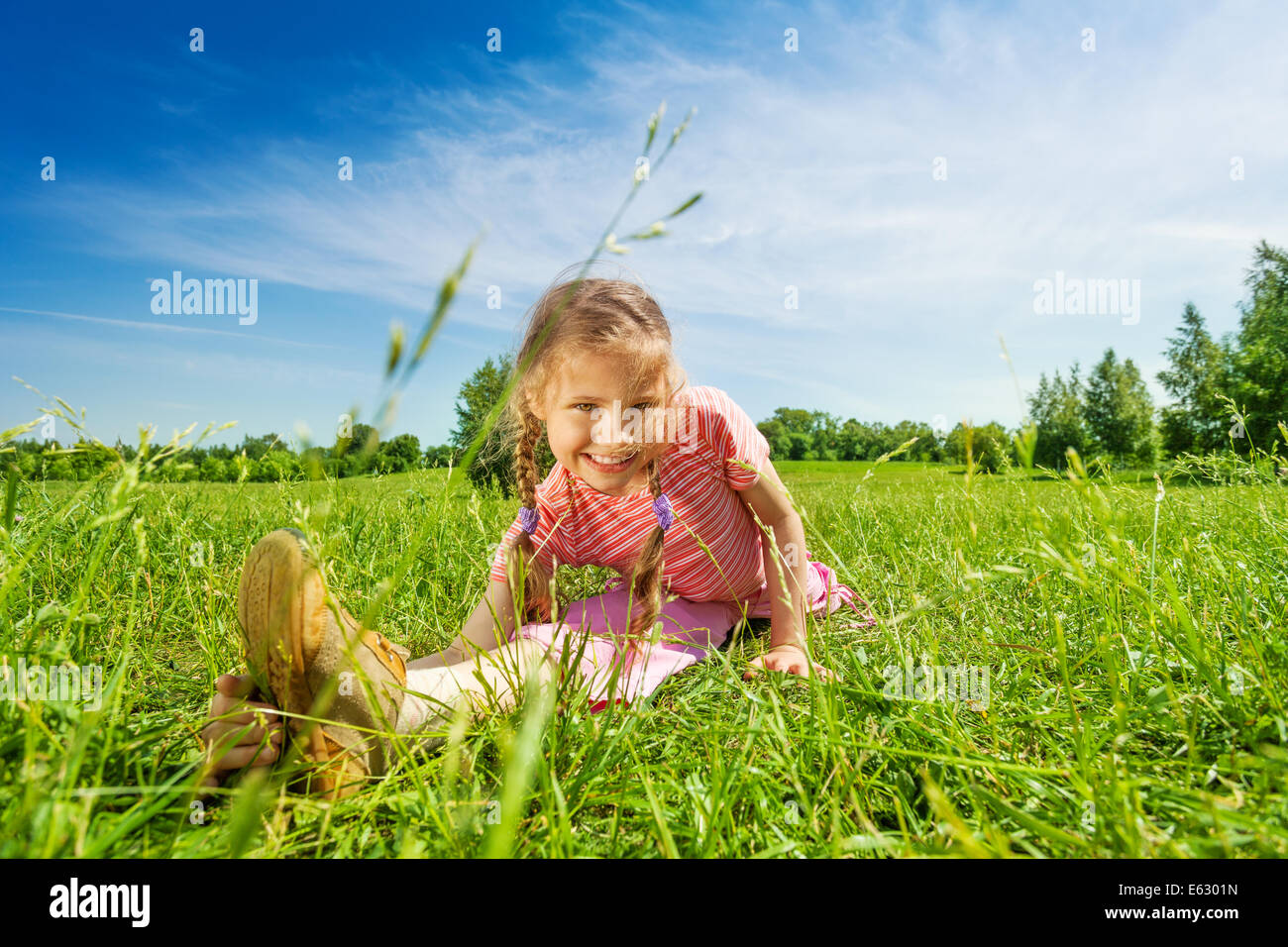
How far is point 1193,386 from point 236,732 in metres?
55.5

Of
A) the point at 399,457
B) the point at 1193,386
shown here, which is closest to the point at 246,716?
the point at 399,457

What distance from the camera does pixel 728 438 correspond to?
2.69 m

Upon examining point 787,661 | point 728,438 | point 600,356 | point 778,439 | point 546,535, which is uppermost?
point 778,439

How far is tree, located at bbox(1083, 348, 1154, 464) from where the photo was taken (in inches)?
2088

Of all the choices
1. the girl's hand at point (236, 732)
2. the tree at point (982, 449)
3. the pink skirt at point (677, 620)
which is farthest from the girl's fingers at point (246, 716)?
the tree at point (982, 449)

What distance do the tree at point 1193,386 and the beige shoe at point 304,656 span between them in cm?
4464

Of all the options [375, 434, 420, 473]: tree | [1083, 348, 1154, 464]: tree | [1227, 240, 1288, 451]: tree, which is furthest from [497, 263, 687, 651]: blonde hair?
[1083, 348, 1154, 464]: tree

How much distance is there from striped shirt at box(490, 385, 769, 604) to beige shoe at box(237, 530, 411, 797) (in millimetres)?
1212

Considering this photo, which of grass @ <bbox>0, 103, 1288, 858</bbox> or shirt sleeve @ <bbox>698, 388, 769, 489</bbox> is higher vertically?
shirt sleeve @ <bbox>698, 388, 769, 489</bbox>

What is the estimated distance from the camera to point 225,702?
134 centimetres

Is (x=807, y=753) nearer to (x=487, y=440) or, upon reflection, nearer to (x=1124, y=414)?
(x=487, y=440)

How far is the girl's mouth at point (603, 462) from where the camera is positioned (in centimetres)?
252

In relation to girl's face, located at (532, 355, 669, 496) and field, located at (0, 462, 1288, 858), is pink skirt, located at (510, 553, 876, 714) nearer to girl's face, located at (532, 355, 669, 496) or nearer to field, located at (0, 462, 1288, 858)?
field, located at (0, 462, 1288, 858)

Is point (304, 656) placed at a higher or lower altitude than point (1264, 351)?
lower
